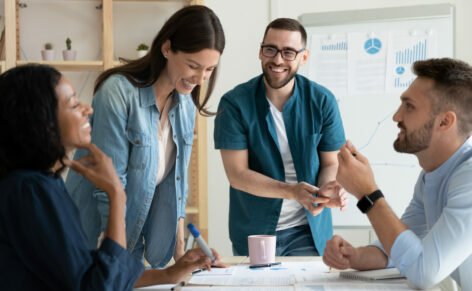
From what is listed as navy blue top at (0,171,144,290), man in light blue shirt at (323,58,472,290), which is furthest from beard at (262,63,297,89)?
navy blue top at (0,171,144,290)

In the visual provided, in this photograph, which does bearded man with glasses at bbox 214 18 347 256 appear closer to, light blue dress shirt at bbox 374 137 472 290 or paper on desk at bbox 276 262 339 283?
paper on desk at bbox 276 262 339 283

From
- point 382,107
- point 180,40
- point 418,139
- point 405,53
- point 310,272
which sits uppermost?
point 405,53

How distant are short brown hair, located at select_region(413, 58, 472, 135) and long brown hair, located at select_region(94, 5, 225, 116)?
693mm

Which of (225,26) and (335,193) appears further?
(225,26)

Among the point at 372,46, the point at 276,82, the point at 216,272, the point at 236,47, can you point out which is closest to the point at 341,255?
the point at 216,272

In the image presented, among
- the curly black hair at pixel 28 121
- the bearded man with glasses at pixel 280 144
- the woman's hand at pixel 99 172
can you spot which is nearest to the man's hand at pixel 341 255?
the bearded man with glasses at pixel 280 144

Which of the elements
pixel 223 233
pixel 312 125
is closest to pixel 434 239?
pixel 312 125

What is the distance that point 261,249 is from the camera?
172cm

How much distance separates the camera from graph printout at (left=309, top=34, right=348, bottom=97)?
133 inches

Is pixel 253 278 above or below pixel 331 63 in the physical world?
below

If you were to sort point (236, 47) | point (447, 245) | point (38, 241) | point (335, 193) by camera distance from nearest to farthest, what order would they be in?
point (38, 241)
point (447, 245)
point (335, 193)
point (236, 47)

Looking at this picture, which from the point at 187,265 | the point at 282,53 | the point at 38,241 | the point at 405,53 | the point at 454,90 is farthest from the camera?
the point at 405,53

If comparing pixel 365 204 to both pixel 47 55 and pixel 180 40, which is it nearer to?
pixel 180 40

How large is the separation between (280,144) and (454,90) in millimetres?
893
